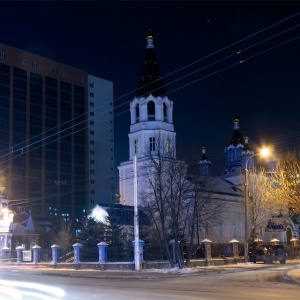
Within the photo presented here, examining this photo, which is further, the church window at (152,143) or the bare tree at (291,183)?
the church window at (152,143)

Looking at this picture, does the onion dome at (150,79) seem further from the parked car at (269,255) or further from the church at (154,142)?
the parked car at (269,255)

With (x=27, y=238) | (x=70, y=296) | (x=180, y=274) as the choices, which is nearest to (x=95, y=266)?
(x=180, y=274)

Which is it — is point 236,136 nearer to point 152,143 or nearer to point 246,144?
point 246,144

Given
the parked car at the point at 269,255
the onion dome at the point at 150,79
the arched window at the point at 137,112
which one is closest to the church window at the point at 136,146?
the arched window at the point at 137,112

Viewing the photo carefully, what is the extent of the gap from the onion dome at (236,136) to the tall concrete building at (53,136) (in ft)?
116

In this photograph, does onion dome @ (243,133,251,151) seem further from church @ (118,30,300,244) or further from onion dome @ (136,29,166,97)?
onion dome @ (136,29,166,97)

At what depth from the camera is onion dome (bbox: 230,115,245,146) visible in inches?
4446

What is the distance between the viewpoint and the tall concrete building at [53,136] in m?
116

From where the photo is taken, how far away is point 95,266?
36250mm

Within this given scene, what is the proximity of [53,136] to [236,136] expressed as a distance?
44.0m

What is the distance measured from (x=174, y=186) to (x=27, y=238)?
4819cm

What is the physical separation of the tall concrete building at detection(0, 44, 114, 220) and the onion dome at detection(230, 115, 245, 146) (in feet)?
116

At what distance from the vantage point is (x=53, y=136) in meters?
125

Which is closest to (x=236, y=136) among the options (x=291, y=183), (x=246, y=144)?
(x=246, y=144)
